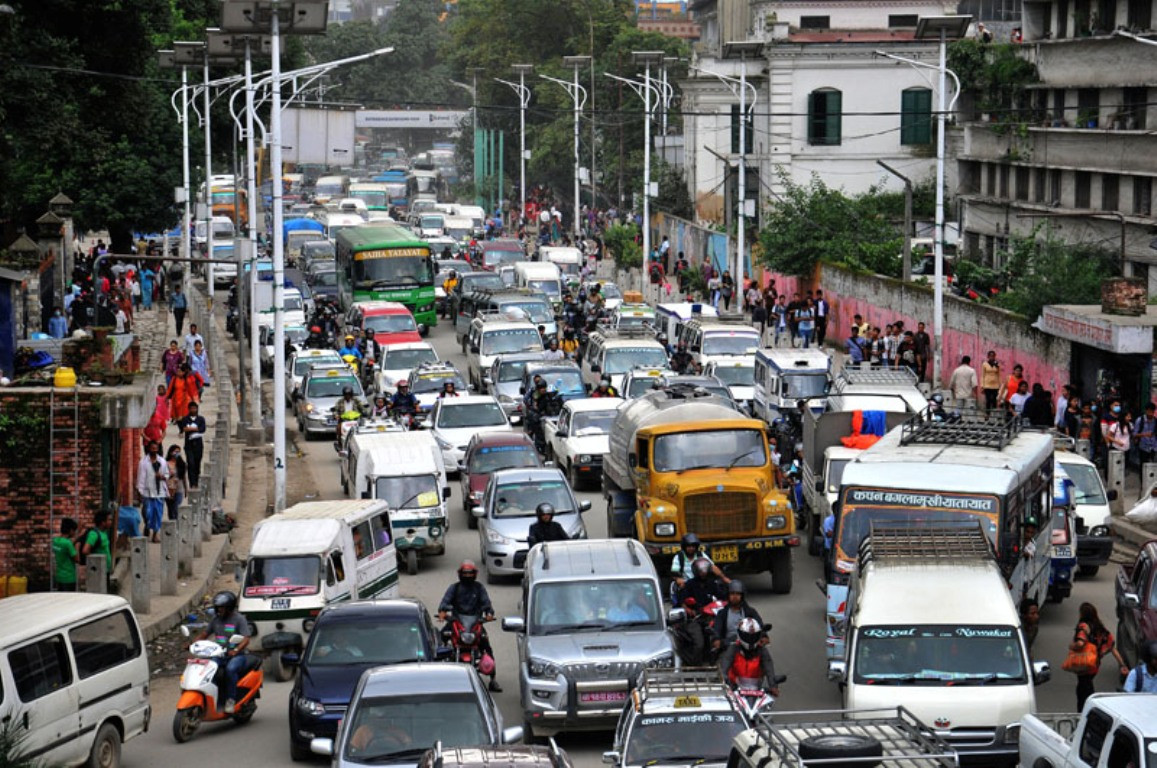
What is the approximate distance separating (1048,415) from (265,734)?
20.1 meters

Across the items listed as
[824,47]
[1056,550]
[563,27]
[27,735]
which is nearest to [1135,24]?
[824,47]

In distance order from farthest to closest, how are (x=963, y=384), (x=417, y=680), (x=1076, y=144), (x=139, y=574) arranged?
1. (x=1076, y=144)
2. (x=963, y=384)
3. (x=139, y=574)
4. (x=417, y=680)

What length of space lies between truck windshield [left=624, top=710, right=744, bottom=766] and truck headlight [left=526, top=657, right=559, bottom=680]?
342cm

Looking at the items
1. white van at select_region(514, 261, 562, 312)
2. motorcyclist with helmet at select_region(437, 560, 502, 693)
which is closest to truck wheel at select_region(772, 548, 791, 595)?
motorcyclist with helmet at select_region(437, 560, 502, 693)

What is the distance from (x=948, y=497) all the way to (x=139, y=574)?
10443 millimetres

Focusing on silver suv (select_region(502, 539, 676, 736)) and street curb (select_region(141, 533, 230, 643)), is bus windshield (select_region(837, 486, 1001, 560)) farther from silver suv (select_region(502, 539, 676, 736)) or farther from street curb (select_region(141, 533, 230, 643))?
street curb (select_region(141, 533, 230, 643))

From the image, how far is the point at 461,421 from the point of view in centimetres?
3884

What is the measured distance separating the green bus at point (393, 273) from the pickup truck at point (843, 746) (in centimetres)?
4994

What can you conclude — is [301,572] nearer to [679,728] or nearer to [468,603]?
[468,603]

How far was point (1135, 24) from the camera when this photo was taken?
188ft

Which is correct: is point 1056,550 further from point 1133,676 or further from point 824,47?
point 824,47

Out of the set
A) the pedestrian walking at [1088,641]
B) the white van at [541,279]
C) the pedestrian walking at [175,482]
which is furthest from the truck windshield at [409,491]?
the white van at [541,279]

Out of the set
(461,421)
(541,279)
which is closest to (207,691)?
(461,421)

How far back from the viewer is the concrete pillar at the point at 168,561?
27719 mm
